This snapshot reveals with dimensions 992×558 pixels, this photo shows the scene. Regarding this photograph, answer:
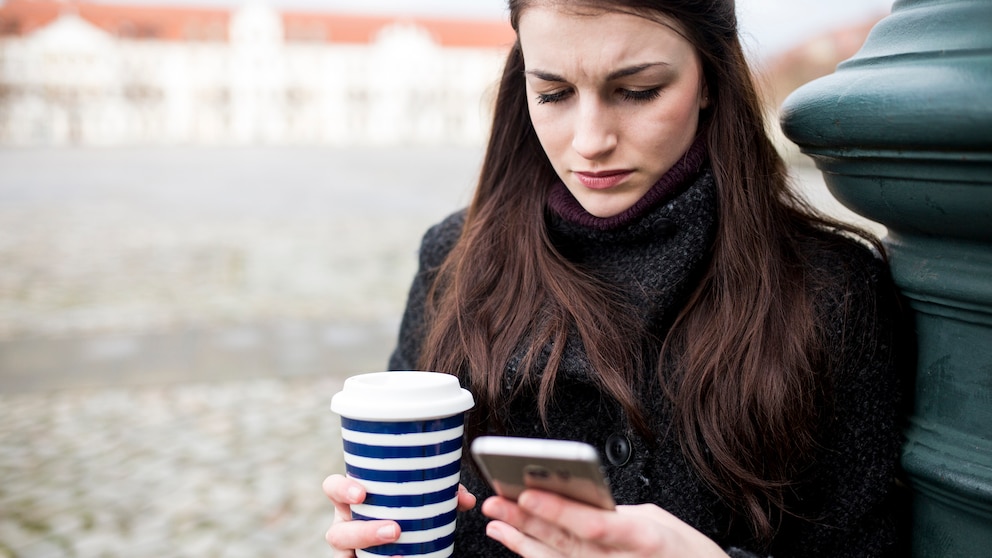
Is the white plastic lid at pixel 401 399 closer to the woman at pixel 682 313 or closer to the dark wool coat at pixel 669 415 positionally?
the woman at pixel 682 313

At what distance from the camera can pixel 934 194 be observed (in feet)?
3.77

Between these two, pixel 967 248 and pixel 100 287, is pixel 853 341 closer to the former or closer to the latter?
Result: pixel 967 248

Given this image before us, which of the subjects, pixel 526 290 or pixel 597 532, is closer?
pixel 597 532

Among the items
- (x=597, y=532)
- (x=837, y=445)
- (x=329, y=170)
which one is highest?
(x=597, y=532)

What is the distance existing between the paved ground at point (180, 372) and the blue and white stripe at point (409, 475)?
1133 millimetres

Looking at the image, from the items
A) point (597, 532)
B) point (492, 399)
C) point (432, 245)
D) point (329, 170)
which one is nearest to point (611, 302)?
point (492, 399)

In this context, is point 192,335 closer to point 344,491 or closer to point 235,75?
point 344,491

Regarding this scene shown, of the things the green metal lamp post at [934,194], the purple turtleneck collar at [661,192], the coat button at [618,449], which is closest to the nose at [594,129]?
the purple turtleneck collar at [661,192]

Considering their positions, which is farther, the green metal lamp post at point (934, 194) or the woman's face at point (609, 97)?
the woman's face at point (609, 97)

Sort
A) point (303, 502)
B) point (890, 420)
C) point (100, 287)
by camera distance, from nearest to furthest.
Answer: point (890, 420), point (303, 502), point (100, 287)

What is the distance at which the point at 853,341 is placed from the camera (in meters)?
1.45

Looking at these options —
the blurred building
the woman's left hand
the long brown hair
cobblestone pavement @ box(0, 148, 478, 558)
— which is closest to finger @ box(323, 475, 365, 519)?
the woman's left hand

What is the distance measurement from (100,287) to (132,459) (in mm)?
3823

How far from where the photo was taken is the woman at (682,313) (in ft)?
4.70
